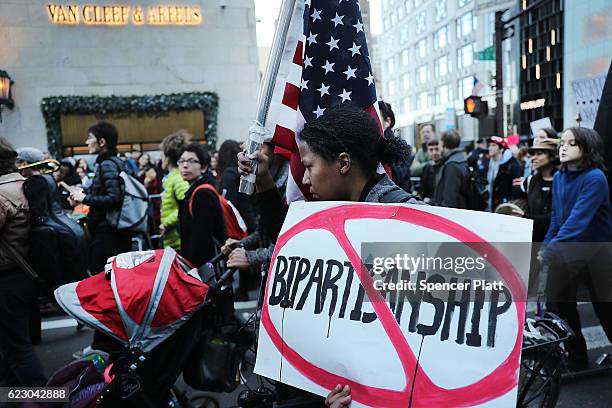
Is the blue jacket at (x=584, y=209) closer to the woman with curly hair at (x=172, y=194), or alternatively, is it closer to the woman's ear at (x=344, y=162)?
the woman's ear at (x=344, y=162)

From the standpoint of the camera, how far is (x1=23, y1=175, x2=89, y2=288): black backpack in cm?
390

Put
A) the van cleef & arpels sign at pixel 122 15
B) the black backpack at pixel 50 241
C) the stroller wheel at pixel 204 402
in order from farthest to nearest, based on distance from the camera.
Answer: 1. the van cleef & arpels sign at pixel 122 15
2. the black backpack at pixel 50 241
3. the stroller wheel at pixel 204 402

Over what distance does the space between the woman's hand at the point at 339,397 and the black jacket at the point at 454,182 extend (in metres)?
4.98

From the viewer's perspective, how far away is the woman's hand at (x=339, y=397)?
174 cm

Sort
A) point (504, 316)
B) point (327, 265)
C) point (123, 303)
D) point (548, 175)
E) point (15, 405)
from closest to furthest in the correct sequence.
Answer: point (504, 316) < point (327, 265) < point (123, 303) < point (15, 405) < point (548, 175)

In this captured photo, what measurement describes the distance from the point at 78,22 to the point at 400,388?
17.8m

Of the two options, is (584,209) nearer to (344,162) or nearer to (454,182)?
(454,182)

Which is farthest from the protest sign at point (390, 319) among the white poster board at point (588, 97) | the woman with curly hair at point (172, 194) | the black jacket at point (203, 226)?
the white poster board at point (588, 97)

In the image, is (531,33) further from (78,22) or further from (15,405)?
(15,405)

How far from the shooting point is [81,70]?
56.5 ft

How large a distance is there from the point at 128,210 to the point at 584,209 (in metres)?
4.24

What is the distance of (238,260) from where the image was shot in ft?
10.2

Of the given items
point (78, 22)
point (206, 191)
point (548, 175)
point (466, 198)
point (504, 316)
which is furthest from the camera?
point (78, 22)

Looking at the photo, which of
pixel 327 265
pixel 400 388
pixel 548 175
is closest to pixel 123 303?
pixel 327 265
